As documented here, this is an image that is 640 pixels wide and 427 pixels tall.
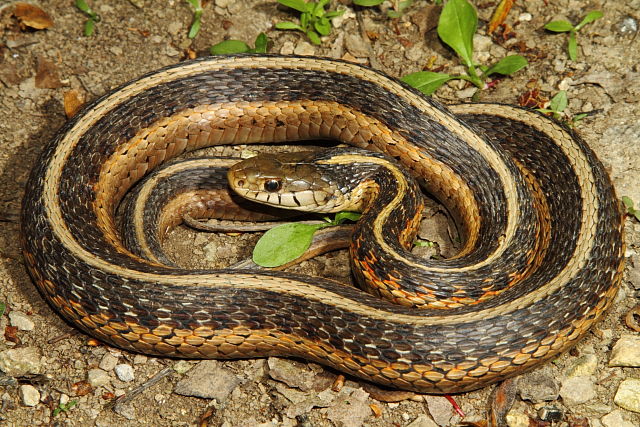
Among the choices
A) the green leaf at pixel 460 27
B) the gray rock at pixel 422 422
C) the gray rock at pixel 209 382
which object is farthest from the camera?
the green leaf at pixel 460 27

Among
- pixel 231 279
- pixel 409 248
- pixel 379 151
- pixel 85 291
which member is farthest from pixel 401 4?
pixel 85 291

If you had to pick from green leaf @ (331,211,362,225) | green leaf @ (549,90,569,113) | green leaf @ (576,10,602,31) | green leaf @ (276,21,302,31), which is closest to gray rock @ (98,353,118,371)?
green leaf @ (331,211,362,225)

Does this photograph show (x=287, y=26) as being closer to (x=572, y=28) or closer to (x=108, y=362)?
(x=572, y=28)

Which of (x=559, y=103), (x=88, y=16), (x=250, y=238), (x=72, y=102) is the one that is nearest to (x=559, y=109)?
(x=559, y=103)

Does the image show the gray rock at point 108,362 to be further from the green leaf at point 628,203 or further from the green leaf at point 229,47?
the green leaf at point 628,203

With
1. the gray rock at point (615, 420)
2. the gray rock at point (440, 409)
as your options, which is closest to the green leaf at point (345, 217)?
the gray rock at point (440, 409)

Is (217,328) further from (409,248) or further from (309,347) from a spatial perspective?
(409,248)
